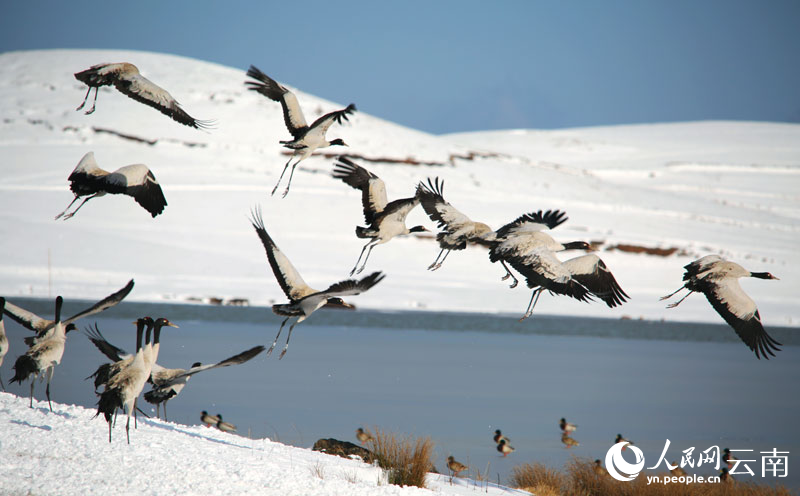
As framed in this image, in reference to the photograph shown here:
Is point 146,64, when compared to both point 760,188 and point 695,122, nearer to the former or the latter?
point 760,188

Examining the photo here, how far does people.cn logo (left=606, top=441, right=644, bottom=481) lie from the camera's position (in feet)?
36.8

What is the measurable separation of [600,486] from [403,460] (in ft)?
8.91

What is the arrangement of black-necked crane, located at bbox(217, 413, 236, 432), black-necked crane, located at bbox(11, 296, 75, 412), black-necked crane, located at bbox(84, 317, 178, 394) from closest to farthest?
1. black-necked crane, located at bbox(84, 317, 178, 394)
2. black-necked crane, located at bbox(11, 296, 75, 412)
3. black-necked crane, located at bbox(217, 413, 236, 432)

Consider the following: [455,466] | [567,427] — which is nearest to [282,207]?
[567,427]

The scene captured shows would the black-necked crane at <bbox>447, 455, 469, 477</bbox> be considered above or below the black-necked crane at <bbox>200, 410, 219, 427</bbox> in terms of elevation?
below

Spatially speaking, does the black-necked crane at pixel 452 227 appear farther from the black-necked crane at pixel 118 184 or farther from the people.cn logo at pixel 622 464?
the people.cn logo at pixel 622 464

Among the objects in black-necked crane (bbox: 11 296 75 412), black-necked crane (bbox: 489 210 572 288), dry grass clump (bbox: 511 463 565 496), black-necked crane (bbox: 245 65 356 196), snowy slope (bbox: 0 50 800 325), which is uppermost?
snowy slope (bbox: 0 50 800 325)

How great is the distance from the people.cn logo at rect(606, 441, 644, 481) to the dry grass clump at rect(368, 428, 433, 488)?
255 centimetres

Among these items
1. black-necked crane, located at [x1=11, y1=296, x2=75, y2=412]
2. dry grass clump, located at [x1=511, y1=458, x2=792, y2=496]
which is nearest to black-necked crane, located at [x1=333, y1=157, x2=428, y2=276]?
black-necked crane, located at [x1=11, y1=296, x2=75, y2=412]

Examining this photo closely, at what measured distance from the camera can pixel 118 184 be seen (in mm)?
8852

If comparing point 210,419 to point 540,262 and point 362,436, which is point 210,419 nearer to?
point 362,436

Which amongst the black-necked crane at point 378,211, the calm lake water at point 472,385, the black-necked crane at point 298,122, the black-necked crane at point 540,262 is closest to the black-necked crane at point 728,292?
the black-necked crane at point 540,262

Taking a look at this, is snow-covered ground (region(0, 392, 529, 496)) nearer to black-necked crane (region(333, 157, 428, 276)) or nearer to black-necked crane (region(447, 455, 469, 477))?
black-necked crane (region(447, 455, 469, 477))

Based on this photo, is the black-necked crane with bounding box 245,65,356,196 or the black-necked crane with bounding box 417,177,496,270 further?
the black-necked crane with bounding box 245,65,356,196
